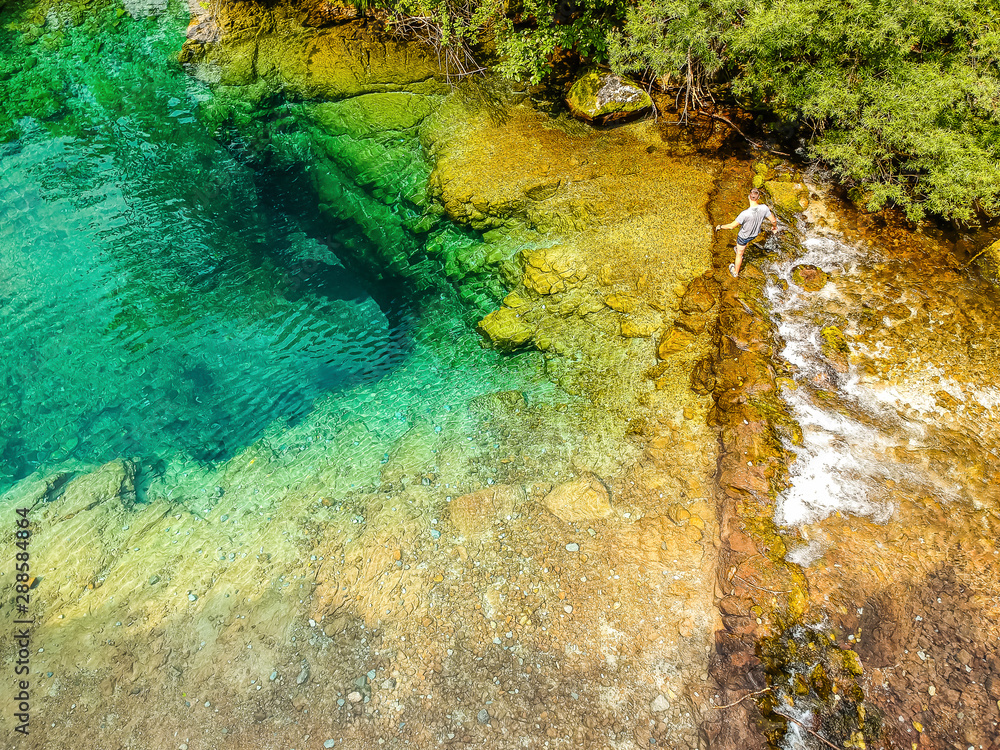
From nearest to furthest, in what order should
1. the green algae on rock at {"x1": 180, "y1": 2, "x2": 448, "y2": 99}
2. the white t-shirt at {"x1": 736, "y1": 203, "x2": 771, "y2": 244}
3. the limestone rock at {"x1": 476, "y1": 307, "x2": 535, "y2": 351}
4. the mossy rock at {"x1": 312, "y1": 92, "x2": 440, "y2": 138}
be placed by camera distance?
the white t-shirt at {"x1": 736, "y1": 203, "x2": 771, "y2": 244}, the limestone rock at {"x1": 476, "y1": 307, "x2": 535, "y2": 351}, the mossy rock at {"x1": 312, "y1": 92, "x2": 440, "y2": 138}, the green algae on rock at {"x1": 180, "y1": 2, "x2": 448, "y2": 99}

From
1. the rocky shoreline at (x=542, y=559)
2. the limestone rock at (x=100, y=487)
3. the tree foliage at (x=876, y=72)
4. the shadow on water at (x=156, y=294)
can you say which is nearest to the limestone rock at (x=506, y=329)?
the rocky shoreline at (x=542, y=559)

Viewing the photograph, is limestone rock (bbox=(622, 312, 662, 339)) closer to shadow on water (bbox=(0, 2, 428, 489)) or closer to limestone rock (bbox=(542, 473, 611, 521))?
limestone rock (bbox=(542, 473, 611, 521))

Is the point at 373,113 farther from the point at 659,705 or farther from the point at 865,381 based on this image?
the point at 659,705

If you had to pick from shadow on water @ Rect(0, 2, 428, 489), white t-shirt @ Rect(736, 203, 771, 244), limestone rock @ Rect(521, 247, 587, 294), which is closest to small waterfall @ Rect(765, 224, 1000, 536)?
white t-shirt @ Rect(736, 203, 771, 244)

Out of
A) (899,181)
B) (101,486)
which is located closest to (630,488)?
(899,181)

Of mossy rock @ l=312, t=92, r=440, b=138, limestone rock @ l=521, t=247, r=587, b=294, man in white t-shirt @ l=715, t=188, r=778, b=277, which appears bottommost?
A: limestone rock @ l=521, t=247, r=587, b=294

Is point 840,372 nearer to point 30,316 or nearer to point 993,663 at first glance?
point 993,663

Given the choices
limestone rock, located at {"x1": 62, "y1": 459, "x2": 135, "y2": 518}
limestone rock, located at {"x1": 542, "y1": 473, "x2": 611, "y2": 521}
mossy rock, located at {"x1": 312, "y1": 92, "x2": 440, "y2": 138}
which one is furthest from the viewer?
mossy rock, located at {"x1": 312, "y1": 92, "x2": 440, "y2": 138}
